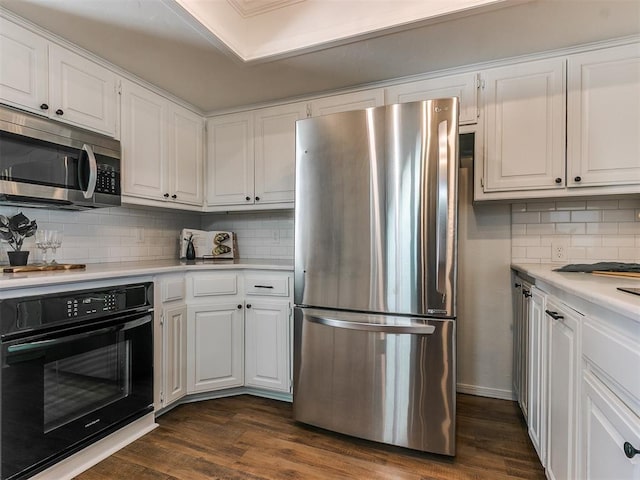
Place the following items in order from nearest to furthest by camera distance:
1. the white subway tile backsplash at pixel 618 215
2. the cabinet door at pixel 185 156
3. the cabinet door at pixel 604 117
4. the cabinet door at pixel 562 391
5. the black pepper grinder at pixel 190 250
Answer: the cabinet door at pixel 562 391
the cabinet door at pixel 604 117
the white subway tile backsplash at pixel 618 215
the cabinet door at pixel 185 156
the black pepper grinder at pixel 190 250

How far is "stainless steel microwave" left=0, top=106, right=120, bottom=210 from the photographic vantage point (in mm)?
1550

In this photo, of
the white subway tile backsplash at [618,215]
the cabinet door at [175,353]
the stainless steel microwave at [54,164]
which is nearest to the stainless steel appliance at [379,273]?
the cabinet door at [175,353]

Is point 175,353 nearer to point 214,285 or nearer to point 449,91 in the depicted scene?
point 214,285

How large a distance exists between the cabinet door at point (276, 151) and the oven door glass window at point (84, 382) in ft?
4.59

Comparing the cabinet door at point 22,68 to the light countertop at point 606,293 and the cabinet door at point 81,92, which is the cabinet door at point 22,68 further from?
the light countertop at point 606,293

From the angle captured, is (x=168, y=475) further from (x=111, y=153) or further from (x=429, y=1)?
(x=429, y=1)

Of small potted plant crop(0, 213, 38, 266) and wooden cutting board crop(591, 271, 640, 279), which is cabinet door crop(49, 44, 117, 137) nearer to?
small potted plant crop(0, 213, 38, 266)

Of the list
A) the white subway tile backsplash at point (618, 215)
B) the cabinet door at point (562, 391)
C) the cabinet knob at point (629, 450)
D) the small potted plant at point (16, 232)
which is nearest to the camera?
the cabinet knob at point (629, 450)

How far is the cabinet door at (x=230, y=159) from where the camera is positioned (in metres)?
2.69

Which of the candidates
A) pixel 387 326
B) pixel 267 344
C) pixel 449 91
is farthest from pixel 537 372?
pixel 449 91

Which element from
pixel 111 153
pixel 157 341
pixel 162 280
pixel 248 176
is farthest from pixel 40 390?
pixel 248 176

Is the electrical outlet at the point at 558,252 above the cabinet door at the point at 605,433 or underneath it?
above

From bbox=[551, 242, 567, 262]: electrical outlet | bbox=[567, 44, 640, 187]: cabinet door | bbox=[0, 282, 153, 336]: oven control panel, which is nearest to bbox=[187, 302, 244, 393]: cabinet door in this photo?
bbox=[0, 282, 153, 336]: oven control panel

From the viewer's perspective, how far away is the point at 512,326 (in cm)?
228
